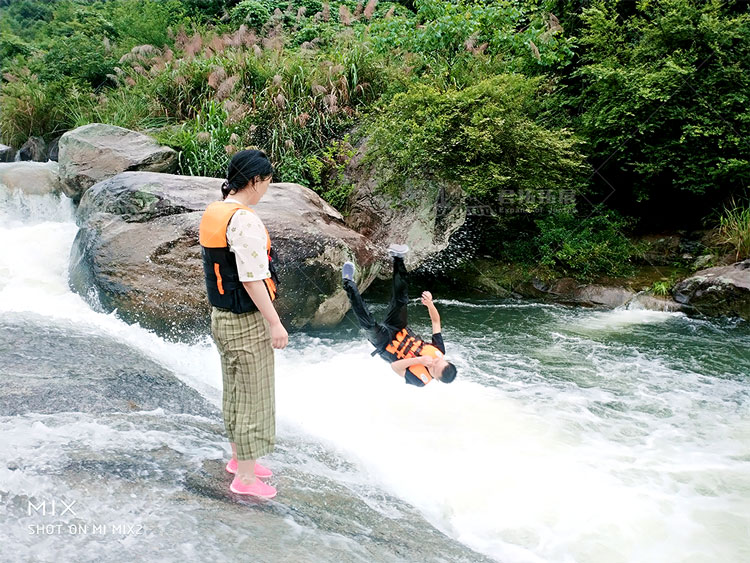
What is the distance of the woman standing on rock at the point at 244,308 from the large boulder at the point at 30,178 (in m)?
7.79

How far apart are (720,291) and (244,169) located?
685 centimetres

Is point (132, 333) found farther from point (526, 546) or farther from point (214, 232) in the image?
point (526, 546)

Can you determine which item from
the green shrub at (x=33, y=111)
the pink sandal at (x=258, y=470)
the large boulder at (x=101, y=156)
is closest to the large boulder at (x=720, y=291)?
the pink sandal at (x=258, y=470)

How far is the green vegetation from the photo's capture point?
800 cm

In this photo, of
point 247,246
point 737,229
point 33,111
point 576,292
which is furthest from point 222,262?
point 33,111

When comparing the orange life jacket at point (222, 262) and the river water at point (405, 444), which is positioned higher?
the orange life jacket at point (222, 262)

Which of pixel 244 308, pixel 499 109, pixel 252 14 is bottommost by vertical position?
pixel 244 308

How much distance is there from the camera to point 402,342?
4.25 meters

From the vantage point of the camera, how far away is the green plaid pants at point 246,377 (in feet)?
8.18

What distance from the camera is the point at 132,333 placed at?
5.37 meters

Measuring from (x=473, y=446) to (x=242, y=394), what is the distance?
2.10 metres

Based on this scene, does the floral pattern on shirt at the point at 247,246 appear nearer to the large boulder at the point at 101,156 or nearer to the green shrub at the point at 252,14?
the large boulder at the point at 101,156

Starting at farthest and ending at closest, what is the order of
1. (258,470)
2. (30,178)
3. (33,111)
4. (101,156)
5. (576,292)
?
(33,111)
(30,178)
(101,156)
(576,292)
(258,470)

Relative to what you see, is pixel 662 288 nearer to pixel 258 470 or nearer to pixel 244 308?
pixel 258 470
